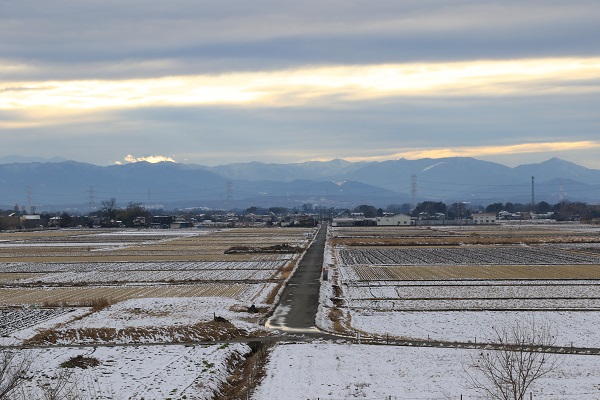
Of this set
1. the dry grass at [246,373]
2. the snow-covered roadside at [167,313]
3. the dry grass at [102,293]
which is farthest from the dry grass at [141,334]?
the dry grass at [102,293]

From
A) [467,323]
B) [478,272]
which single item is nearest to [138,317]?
[467,323]

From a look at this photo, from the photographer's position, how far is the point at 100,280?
45.9 meters

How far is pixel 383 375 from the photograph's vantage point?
20.9m

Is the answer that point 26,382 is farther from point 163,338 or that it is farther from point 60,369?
point 163,338

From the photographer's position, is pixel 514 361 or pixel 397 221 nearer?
pixel 514 361

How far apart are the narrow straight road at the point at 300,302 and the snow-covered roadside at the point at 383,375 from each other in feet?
14.5

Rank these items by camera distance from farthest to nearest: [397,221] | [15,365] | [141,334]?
1. [397,221]
2. [141,334]
3. [15,365]

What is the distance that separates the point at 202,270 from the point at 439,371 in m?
33.0

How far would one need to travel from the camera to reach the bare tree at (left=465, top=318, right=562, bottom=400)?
17.9 m

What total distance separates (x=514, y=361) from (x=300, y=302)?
16.0 metres

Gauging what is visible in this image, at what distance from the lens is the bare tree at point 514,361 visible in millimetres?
17938

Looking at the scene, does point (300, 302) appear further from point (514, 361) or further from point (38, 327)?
point (514, 361)

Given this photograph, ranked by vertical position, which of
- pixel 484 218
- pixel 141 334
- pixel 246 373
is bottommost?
pixel 246 373

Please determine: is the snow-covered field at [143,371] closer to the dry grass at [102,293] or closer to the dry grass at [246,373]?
the dry grass at [246,373]
